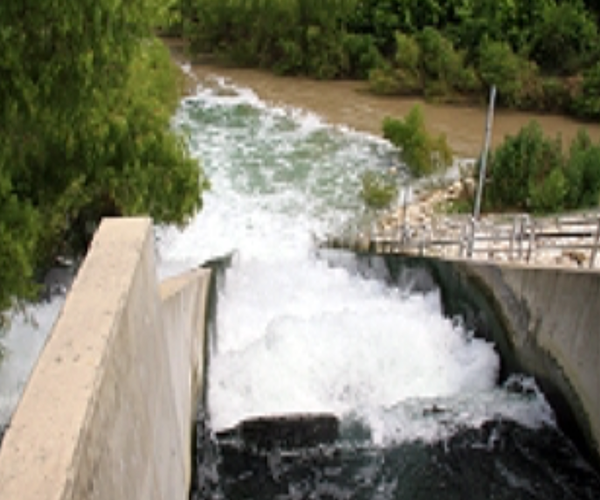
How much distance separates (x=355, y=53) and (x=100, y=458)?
3208 cm

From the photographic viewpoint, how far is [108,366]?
4309 mm

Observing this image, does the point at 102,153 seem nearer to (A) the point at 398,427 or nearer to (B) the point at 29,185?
(B) the point at 29,185

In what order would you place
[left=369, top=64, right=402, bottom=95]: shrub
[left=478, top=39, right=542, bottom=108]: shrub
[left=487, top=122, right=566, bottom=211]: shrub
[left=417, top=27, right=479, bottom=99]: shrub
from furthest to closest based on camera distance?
[left=369, top=64, right=402, bottom=95]: shrub
[left=417, top=27, right=479, bottom=99]: shrub
[left=478, top=39, right=542, bottom=108]: shrub
[left=487, top=122, right=566, bottom=211]: shrub

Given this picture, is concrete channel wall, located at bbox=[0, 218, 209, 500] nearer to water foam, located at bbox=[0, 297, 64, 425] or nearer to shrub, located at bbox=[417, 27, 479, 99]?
water foam, located at bbox=[0, 297, 64, 425]

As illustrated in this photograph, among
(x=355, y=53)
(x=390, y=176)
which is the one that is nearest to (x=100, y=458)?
(x=390, y=176)

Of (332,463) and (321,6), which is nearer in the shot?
(332,463)

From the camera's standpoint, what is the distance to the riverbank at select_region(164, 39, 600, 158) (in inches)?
995

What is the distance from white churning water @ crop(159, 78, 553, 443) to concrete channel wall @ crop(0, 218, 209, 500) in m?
3.06

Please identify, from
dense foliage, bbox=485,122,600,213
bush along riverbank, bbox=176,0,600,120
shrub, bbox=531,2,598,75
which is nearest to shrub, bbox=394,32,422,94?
bush along riverbank, bbox=176,0,600,120

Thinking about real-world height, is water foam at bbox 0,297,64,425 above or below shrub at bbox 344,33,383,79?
below

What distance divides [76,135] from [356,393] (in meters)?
5.03

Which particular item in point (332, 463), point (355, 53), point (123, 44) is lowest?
point (332, 463)

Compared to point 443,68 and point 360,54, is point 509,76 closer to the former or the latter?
point 443,68

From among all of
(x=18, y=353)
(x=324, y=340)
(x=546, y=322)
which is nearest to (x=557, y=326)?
(x=546, y=322)
